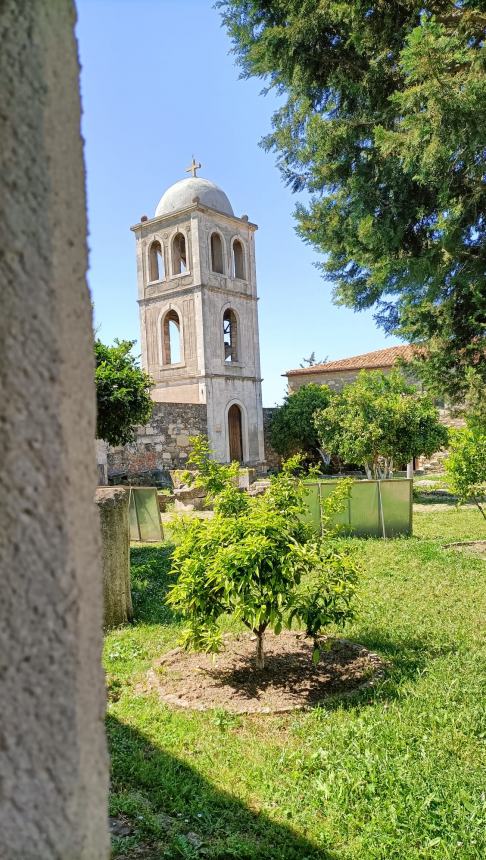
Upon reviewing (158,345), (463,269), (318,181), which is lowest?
(463,269)

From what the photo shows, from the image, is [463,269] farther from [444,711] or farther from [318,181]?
[444,711]

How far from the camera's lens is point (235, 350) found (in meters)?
21.0

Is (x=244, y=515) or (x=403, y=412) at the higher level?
(x=403, y=412)

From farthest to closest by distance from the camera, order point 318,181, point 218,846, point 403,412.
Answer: point 403,412 → point 318,181 → point 218,846

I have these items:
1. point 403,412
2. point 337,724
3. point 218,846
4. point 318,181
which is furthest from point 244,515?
point 403,412

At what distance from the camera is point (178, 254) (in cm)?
2062

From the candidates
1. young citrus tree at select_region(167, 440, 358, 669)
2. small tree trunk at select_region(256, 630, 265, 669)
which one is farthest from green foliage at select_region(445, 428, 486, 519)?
small tree trunk at select_region(256, 630, 265, 669)

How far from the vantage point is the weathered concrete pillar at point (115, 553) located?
17.7 feet

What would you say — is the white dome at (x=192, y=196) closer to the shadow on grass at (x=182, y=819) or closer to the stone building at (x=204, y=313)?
the stone building at (x=204, y=313)

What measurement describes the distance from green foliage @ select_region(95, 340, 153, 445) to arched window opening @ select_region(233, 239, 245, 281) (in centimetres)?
1339

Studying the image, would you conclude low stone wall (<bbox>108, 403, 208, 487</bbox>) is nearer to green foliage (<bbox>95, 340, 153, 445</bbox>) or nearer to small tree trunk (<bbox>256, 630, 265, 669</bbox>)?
green foliage (<bbox>95, 340, 153, 445</bbox>)

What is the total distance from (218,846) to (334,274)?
495 centimetres

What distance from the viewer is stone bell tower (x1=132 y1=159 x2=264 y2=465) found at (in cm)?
1948

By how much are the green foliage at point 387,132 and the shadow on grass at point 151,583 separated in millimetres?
3533
